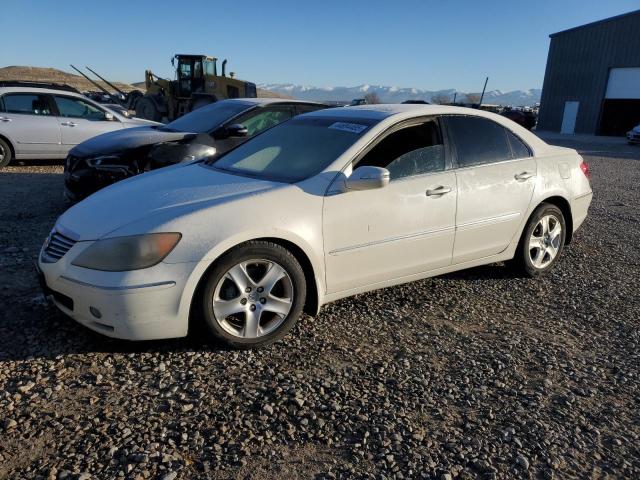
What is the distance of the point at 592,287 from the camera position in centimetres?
463

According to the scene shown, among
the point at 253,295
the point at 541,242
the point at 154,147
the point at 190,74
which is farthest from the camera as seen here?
the point at 190,74

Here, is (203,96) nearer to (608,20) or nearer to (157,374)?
(157,374)

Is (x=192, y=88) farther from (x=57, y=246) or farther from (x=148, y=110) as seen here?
(x=57, y=246)

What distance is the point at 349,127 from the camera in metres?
3.96

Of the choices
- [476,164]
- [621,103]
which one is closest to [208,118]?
[476,164]

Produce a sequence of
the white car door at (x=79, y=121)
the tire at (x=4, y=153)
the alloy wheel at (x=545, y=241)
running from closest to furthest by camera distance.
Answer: the alloy wheel at (x=545, y=241)
the tire at (x=4, y=153)
the white car door at (x=79, y=121)

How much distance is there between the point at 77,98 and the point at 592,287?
9524mm

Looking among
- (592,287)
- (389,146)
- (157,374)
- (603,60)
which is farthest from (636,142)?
(157,374)

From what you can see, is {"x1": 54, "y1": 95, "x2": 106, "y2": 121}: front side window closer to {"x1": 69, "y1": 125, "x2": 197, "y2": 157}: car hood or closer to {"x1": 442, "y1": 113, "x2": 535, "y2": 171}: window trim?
{"x1": 69, "y1": 125, "x2": 197, "y2": 157}: car hood

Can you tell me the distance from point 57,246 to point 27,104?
8.02 m

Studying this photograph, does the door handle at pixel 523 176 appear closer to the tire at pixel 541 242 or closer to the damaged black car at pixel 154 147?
the tire at pixel 541 242

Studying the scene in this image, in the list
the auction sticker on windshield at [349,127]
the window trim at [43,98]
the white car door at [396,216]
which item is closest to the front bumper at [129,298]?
the white car door at [396,216]

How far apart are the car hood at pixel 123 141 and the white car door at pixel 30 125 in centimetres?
361

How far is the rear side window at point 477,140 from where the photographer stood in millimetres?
4180
